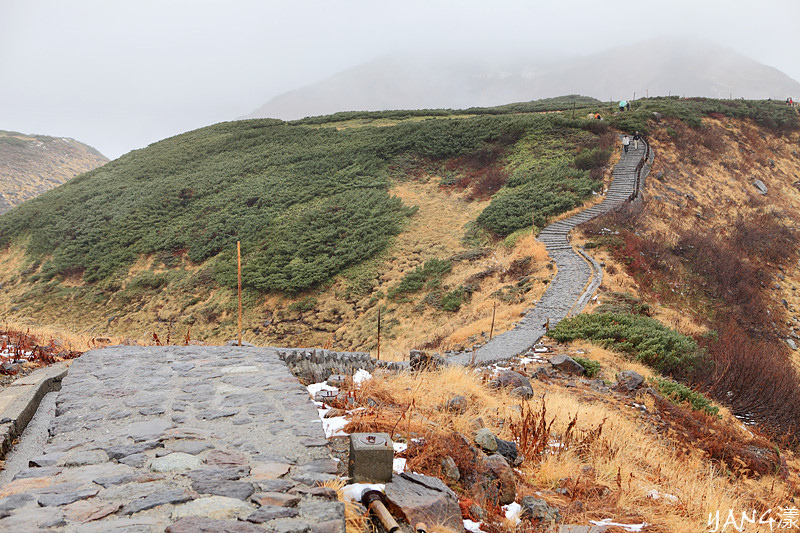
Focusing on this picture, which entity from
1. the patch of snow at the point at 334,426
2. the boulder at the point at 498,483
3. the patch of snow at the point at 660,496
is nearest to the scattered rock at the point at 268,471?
the patch of snow at the point at 334,426

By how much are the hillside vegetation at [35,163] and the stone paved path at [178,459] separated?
48.3 m

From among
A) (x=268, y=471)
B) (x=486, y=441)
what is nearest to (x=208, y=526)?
(x=268, y=471)

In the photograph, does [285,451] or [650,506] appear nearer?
[285,451]

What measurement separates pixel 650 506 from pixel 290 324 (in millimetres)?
14764

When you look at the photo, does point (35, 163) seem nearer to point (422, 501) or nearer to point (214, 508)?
point (214, 508)

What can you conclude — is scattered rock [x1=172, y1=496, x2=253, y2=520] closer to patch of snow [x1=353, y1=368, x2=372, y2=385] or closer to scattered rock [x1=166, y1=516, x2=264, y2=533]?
scattered rock [x1=166, y1=516, x2=264, y2=533]

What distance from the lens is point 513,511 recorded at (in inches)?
144

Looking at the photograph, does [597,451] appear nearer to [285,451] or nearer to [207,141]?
[285,451]

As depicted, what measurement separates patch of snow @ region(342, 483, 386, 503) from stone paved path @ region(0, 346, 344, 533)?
0.52 ft

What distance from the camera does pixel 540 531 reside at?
10.9ft

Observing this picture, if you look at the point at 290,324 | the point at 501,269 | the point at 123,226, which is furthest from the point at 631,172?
the point at 123,226

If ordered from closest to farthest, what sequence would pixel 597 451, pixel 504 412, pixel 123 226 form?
Result: pixel 597 451 < pixel 504 412 < pixel 123 226

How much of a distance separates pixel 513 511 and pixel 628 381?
5.84 meters

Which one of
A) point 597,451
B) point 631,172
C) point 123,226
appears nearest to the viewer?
point 597,451
